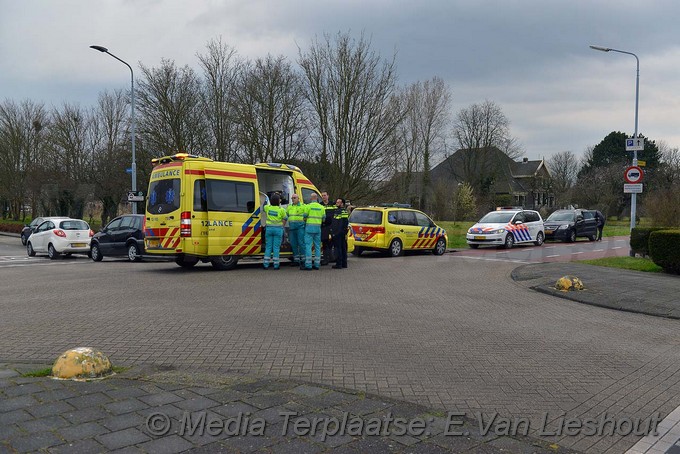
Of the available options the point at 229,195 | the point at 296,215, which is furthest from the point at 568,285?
the point at 229,195

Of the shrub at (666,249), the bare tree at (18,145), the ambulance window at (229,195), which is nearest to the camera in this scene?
the shrub at (666,249)

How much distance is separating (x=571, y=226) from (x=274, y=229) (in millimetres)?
17877

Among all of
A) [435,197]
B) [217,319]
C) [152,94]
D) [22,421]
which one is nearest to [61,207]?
[152,94]

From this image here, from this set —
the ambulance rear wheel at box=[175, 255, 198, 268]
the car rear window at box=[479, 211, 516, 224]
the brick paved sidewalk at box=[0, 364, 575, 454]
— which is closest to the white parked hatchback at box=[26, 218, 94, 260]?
the ambulance rear wheel at box=[175, 255, 198, 268]

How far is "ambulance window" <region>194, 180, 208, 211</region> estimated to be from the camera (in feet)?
42.3

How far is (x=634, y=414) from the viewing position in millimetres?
4426

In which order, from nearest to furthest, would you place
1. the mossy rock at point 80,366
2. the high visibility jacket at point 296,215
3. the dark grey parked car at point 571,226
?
the mossy rock at point 80,366
the high visibility jacket at point 296,215
the dark grey parked car at point 571,226

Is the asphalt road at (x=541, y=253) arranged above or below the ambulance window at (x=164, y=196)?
below

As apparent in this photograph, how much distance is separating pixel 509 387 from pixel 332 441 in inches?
79.6

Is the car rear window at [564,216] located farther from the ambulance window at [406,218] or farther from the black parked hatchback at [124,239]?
the black parked hatchback at [124,239]

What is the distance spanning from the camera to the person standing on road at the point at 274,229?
13539mm

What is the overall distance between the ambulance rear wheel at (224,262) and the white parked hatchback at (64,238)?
921cm

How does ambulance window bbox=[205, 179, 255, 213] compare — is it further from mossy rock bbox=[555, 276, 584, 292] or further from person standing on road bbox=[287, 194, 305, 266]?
mossy rock bbox=[555, 276, 584, 292]

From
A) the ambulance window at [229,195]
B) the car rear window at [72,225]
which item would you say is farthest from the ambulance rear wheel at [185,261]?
the car rear window at [72,225]
